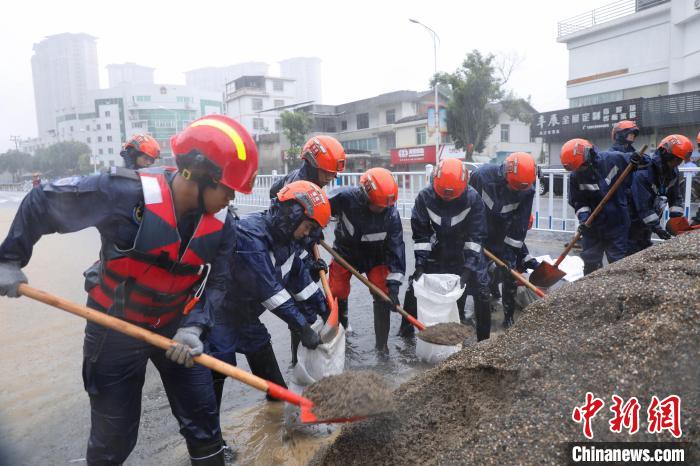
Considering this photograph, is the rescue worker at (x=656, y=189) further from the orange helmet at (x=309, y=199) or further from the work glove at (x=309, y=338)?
the work glove at (x=309, y=338)

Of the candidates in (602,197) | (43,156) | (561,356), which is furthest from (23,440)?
(43,156)

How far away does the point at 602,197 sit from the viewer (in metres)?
5.28

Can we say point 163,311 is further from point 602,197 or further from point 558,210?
point 558,210

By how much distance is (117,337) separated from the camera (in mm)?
2172

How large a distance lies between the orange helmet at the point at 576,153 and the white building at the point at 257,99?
50792 millimetres

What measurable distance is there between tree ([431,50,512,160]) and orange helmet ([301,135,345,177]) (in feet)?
77.6

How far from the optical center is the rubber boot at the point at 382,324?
4367 mm

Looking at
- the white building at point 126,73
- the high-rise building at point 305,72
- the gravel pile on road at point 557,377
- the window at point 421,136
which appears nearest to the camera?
the gravel pile on road at point 557,377

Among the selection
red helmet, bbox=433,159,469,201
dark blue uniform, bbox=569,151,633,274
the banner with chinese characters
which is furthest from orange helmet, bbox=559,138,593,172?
the banner with chinese characters

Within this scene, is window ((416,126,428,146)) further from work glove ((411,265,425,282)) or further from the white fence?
work glove ((411,265,425,282))

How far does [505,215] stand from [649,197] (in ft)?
5.51

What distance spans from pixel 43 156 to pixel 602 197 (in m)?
68.9

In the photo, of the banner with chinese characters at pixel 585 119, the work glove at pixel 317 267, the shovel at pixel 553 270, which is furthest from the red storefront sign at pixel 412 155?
the work glove at pixel 317 267

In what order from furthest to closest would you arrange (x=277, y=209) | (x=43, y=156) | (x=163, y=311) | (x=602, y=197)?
(x=43, y=156), (x=602, y=197), (x=277, y=209), (x=163, y=311)
